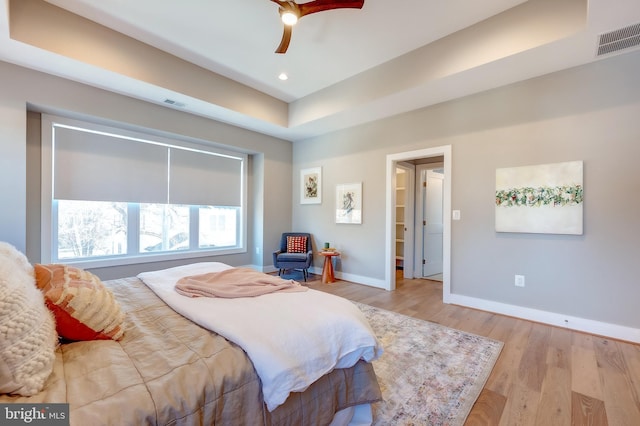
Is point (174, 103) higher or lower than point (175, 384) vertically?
higher

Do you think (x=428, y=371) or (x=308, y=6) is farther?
(x=308, y=6)

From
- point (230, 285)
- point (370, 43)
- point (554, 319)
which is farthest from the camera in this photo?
point (370, 43)

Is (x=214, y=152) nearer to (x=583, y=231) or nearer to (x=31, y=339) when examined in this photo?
(x=31, y=339)

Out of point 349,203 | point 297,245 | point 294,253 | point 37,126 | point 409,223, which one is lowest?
point 294,253

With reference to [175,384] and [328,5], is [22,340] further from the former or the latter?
[328,5]

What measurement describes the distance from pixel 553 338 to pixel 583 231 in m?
1.13

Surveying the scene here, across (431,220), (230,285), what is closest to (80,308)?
(230,285)

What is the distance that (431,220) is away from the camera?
5156 mm

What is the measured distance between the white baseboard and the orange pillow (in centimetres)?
364

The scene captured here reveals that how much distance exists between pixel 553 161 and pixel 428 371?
103 inches

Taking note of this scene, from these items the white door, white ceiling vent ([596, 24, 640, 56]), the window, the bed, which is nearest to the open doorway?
the white door

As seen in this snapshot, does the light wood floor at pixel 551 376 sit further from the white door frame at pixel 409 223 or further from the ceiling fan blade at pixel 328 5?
the ceiling fan blade at pixel 328 5

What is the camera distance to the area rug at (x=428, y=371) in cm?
163

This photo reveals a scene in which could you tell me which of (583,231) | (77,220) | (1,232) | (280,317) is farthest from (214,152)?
(583,231)
